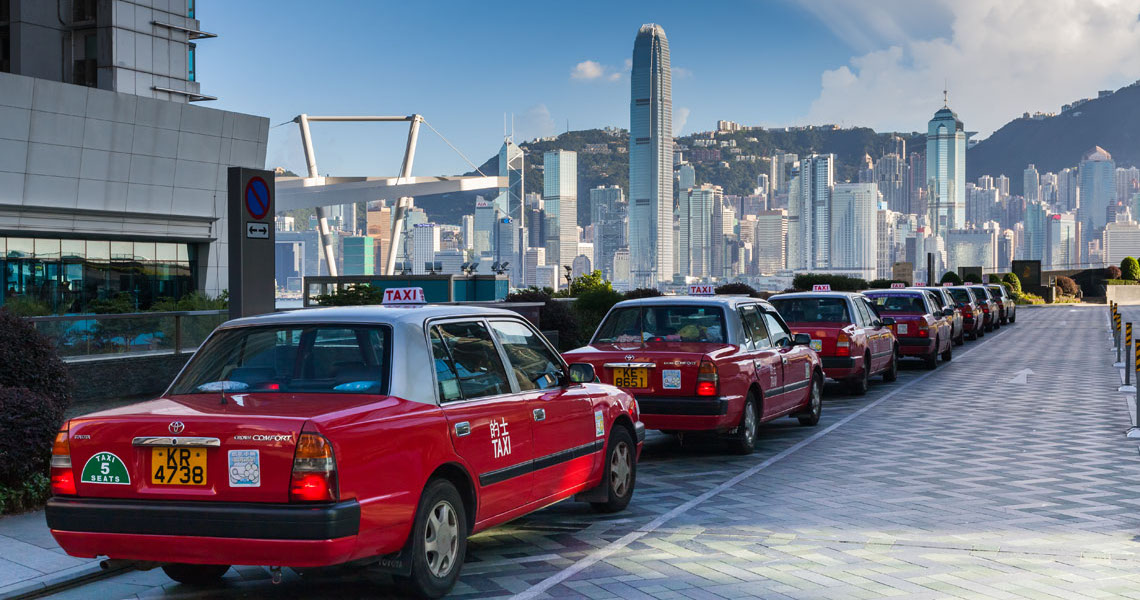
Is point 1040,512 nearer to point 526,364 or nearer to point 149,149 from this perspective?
point 526,364

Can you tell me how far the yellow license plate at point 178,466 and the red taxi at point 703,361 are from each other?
5.91 meters

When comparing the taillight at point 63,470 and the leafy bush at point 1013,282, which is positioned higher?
the leafy bush at point 1013,282

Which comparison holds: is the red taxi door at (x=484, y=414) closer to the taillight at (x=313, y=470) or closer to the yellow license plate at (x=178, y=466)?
the taillight at (x=313, y=470)

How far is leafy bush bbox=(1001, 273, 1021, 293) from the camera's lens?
240 feet

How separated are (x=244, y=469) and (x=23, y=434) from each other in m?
4.27

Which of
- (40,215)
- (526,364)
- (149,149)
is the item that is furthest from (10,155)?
(526,364)

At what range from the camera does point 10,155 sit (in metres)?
37.4

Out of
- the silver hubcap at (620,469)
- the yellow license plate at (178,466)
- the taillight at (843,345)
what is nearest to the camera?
the yellow license plate at (178,466)

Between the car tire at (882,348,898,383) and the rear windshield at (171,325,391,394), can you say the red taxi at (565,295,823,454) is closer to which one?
the rear windshield at (171,325,391,394)

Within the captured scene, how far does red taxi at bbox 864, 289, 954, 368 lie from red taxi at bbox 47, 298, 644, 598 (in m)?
16.9

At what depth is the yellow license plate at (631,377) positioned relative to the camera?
10.9 m

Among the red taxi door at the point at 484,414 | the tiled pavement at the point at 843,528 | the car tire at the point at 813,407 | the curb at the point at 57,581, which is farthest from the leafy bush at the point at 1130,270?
the curb at the point at 57,581

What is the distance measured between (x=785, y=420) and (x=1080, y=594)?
28.5 ft

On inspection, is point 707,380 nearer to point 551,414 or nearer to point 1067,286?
→ point 551,414
